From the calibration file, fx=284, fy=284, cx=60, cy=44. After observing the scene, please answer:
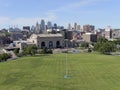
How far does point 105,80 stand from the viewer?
98.1ft

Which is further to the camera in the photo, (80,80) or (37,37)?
(37,37)

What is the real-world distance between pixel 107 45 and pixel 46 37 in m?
45.2

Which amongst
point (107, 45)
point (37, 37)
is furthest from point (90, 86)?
point (37, 37)

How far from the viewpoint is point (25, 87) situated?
26.0 metres

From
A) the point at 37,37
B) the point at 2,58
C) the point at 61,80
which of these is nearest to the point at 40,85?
the point at 61,80

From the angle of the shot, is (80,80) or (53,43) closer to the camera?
(80,80)

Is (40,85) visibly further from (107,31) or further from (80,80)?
(107,31)

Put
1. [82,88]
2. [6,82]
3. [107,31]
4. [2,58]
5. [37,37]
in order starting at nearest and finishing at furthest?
[82,88]
[6,82]
[2,58]
[37,37]
[107,31]

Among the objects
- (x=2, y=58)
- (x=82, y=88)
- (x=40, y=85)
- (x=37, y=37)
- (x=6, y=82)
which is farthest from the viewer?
(x=37, y=37)

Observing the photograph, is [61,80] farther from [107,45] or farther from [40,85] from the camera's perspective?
[107,45]

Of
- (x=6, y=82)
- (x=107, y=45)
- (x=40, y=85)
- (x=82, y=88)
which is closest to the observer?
(x=82, y=88)

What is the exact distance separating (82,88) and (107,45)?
179 feet

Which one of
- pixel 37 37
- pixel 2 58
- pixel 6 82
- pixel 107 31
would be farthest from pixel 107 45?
pixel 107 31

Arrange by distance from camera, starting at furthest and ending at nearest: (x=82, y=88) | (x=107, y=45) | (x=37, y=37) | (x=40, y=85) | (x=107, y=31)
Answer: (x=107, y=31) → (x=37, y=37) → (x=107, y=45) → (x=40, y=85) → (x=82, y=88)
